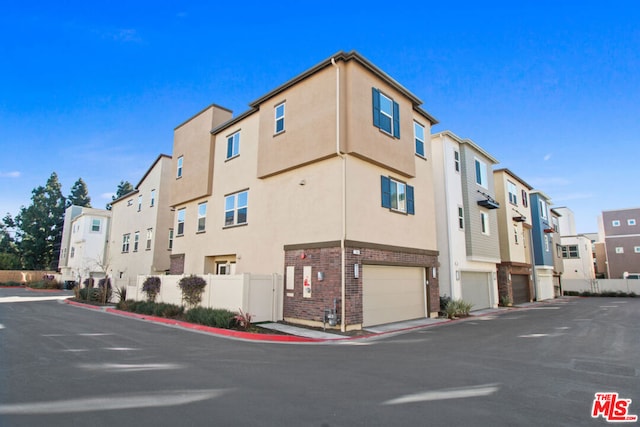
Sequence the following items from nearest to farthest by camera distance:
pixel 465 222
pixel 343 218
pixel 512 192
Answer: pixel 343 218
pixel 465 222
pixel 512 192

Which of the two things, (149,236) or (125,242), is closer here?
(149,236)

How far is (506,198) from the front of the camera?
25578 mm

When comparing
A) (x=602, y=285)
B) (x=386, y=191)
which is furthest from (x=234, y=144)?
(x=602, y=285)

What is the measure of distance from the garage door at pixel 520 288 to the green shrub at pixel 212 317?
21.1 m

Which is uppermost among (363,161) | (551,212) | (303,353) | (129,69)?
(129,69)

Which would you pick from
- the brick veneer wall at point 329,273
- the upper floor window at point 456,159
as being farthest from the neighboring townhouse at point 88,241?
the upper floor window at point 456,159

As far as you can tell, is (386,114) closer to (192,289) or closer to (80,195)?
(192,289)

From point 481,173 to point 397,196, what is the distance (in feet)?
32.6

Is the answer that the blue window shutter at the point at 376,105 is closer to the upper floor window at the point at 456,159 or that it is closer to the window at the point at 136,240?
the upper floor window at the point at 456,159

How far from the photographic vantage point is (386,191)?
47.8ft

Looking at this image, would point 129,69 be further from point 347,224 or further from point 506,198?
point 506,198

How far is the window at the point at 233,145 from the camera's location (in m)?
18.1

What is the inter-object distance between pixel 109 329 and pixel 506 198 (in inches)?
965

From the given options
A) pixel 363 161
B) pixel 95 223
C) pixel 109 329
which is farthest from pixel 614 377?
pixel 95 223
